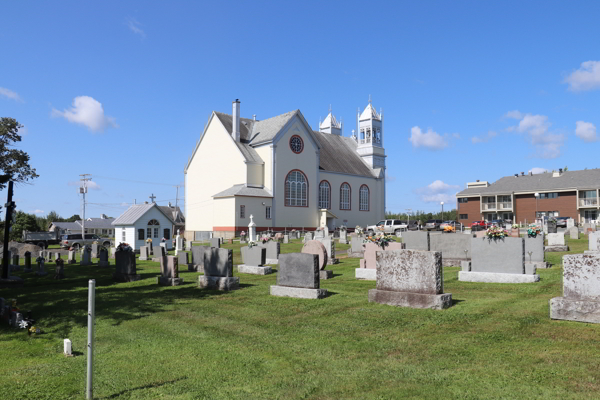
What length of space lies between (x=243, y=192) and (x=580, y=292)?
4165 centimetres

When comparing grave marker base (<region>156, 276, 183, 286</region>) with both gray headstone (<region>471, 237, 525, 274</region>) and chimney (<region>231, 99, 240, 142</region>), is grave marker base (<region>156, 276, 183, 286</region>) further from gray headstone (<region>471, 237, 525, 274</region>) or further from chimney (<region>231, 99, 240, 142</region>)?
chimney (<region>231, 99, 240, 142</region>)

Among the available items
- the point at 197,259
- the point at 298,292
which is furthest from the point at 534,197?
the point at 298,292

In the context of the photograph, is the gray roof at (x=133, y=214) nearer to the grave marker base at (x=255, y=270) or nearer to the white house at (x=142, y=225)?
the white house at (x=142, y=225)

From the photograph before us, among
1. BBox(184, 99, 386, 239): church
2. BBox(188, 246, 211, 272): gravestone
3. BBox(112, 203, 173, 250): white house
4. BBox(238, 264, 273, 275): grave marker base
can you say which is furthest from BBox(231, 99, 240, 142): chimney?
BBox(238, 264, 273, 275): grave marker base

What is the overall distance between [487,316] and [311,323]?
10.7 ft

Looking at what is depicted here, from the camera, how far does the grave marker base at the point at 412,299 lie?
9.11m

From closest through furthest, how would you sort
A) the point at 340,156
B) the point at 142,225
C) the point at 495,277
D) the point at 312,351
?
the point at 312,351 < the point at 495,277 < the point at 142,225 < the point at 340,156

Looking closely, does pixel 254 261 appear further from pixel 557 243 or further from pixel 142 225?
pixel 142 225

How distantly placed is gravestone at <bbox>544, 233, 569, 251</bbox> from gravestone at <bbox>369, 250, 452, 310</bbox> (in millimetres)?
14749

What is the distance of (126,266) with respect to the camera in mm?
16641

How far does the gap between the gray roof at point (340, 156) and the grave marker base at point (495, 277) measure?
44.1 metres

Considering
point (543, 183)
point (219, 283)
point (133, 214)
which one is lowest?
point (219, 283)

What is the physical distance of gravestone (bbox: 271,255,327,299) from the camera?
11059 millimetres

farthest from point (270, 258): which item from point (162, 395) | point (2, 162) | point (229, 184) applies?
point (229, 184)
